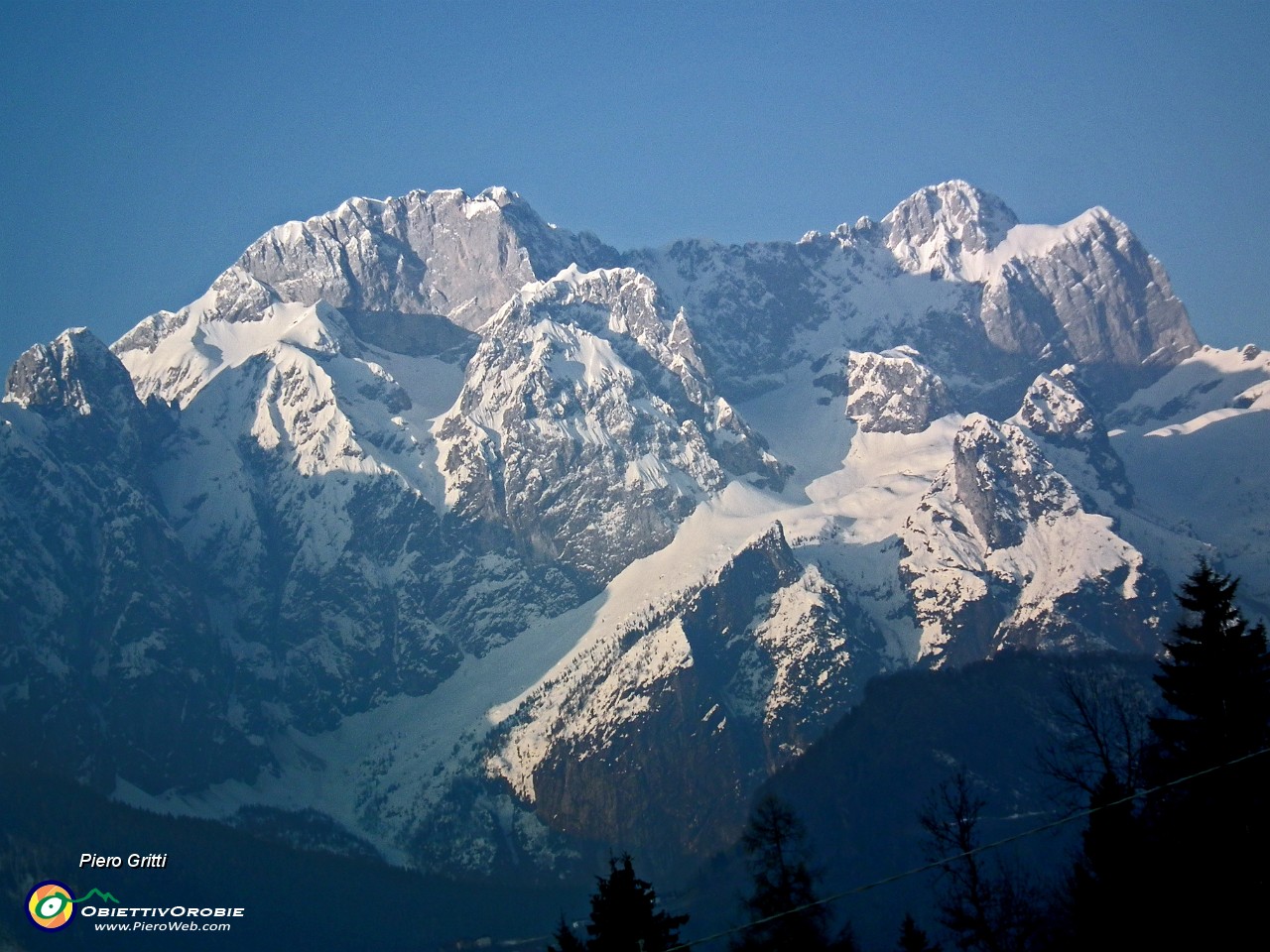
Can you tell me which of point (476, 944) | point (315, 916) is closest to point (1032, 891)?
point (476, 944)

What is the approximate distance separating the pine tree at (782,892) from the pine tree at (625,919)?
8.88ft

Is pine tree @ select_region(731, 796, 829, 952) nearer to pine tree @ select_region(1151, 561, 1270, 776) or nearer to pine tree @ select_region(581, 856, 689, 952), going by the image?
pine tree @ select_region(581, 856, 689, 952)

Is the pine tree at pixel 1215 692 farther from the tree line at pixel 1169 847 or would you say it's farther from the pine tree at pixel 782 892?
the pine tree at pixel 782 892

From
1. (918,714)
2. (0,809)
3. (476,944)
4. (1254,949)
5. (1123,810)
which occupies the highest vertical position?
(0,809)

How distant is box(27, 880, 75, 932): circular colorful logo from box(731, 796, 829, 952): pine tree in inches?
4932

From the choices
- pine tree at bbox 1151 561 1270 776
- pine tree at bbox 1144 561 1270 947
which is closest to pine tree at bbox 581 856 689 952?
pine tree at bbox 1144 561 1270 947

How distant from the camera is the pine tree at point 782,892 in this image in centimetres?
5438

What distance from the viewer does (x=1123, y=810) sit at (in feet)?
155

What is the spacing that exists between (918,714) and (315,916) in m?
74.6

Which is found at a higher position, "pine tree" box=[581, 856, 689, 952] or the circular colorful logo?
the circular colorful logo

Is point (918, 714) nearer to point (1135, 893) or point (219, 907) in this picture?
point (219, 907)

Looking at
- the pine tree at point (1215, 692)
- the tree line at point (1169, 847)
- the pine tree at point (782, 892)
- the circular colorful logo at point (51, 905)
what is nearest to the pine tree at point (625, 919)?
the tree line at point (1169, 847)

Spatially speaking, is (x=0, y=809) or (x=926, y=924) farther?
(x=0, y=809)

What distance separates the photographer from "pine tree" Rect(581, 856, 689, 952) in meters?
52.2
